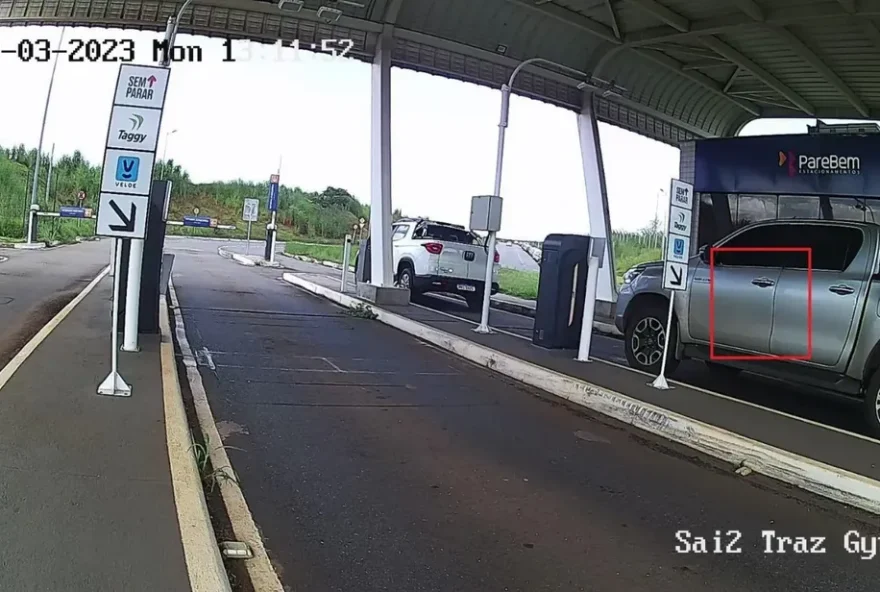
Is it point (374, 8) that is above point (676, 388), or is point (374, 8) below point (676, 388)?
above

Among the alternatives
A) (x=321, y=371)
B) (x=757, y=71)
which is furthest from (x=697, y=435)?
(x=757, y=71)

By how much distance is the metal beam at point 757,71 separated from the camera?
58.7 ft

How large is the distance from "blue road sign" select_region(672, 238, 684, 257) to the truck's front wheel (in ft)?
3.78

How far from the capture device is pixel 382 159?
15922mm

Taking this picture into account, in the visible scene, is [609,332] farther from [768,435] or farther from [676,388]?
[768,435]

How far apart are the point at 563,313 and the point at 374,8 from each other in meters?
8.20

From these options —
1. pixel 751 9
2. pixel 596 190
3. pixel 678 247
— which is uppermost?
pixel 751 9

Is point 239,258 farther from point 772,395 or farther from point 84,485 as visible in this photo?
point 84,485

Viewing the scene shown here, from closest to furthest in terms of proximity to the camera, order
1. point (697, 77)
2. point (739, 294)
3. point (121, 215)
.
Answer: point (121, 215) → point (739, 294) → point (697, 77)

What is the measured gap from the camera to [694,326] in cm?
900

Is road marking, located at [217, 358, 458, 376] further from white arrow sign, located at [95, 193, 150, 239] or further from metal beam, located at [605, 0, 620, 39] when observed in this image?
metal beam, located at [605, 0, 620, 39]

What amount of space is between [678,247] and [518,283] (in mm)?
16954

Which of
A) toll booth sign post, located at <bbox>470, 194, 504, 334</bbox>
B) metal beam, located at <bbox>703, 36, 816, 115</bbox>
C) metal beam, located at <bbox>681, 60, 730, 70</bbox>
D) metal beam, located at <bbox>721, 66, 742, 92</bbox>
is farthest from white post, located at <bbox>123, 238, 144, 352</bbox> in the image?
metal beam, located at <bbox>721, 66, 742, 92</bbox>

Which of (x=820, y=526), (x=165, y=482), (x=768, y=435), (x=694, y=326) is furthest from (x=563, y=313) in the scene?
(x=165, y=482)
